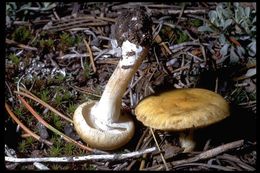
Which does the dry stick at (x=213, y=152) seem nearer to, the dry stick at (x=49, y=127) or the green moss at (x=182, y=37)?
the dry stick at (x=49, y=127)

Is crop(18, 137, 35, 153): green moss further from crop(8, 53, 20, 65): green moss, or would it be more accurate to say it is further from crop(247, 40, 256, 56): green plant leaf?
crop(247, 40, 256, 56): green plant leaf

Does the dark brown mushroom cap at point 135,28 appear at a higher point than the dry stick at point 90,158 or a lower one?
higher

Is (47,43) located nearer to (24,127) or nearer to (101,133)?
(24,127)

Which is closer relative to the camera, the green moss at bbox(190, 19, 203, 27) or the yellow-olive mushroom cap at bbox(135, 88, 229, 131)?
the yellow-olive mushroom cap at bbox(135, 88, 229, 131)

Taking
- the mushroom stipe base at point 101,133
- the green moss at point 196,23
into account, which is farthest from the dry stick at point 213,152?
the green moss at point 196,23

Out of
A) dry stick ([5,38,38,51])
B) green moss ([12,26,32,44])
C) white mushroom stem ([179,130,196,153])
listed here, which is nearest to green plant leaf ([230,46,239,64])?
white mushroom stem ([179,130,196,153])

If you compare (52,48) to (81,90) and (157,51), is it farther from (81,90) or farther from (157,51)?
(157,51)

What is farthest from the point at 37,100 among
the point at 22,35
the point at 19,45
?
the point at 22,35
